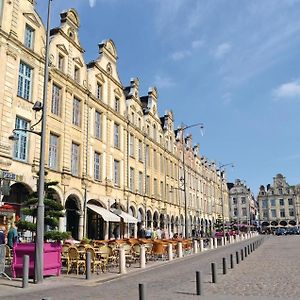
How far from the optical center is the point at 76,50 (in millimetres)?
27938

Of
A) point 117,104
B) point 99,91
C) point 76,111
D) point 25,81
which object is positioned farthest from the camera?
point 117,104

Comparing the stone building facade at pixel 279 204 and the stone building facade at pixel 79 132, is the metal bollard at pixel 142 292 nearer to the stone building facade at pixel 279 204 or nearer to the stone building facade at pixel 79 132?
the stone building facade at pixel 79 132

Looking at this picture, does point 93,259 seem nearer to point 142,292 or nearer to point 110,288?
point 110,288

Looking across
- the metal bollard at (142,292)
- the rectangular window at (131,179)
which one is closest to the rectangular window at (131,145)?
the rectangular window at (131,179)

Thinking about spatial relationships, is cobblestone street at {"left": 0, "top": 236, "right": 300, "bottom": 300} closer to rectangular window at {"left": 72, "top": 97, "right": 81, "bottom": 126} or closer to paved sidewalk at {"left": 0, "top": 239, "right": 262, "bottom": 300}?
paved sidewalk at {"left": 0, "top": 239, "right": 262, "bottom": 300}

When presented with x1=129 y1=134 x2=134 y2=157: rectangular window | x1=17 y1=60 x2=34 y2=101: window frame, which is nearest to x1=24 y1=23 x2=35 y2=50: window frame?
x1=17 y1=60 x2=34 y2=101: window frame

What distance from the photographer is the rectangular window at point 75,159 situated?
26297 mm

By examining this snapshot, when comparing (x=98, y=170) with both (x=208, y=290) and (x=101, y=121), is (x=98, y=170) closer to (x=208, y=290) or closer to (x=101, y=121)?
(x=101, y=121)

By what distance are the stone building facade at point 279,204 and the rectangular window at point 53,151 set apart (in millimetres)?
94497

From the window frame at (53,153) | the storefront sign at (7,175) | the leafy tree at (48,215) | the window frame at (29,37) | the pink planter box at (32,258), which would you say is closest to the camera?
the pink planter box at (32,258)

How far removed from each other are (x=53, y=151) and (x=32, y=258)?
12.0 metres

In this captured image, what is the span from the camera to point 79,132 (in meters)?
27.1

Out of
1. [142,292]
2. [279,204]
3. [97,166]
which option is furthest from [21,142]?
[279,204]

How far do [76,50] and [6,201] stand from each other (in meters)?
12.3
